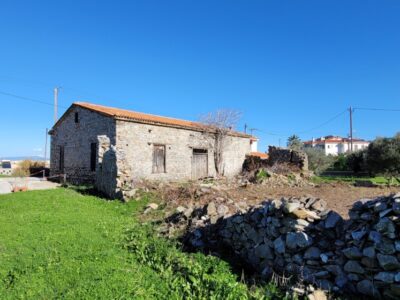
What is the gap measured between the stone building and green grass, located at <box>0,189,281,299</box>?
417 centimetres

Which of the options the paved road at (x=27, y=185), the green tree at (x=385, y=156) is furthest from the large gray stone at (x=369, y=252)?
the green tree at (x=385, y=156)

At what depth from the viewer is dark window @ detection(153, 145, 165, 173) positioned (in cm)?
1665

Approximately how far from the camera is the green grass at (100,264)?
13.3 ft

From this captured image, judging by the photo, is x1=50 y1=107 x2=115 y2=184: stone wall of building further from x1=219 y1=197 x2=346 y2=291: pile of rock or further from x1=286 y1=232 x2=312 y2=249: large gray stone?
x1=286 y1=232 x2=312 y2=249: large gray stone

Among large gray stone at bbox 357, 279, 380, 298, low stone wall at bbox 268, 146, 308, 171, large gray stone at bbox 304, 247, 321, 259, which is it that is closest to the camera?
large gray stone at bbox 357, 279, 380, 298

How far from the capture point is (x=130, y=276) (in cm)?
446

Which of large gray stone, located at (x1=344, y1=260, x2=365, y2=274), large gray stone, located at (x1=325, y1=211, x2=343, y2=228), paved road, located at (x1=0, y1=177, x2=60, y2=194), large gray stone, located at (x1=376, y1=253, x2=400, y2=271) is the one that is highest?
large gray stone, located at (x1=325, y1=211, x2=343, y2=228)

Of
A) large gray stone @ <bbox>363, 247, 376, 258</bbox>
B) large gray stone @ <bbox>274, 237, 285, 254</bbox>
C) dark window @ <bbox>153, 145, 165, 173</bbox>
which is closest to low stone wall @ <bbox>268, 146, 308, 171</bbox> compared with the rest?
dark window @ <bbox>153, 145, 165, 173</bbox>

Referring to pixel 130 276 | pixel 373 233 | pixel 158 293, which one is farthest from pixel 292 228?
pixel 130 276

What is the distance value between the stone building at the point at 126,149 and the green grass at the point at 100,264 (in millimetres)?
4166

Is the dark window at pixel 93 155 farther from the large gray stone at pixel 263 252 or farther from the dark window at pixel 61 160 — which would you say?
the large gray stone at pixel 263 252

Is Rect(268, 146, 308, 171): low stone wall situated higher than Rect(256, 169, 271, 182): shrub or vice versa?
Rect(268, 146, 308, 171): low stone wall

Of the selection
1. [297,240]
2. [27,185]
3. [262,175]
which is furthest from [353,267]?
[27,185]

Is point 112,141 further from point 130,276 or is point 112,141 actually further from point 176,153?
point 130,276
